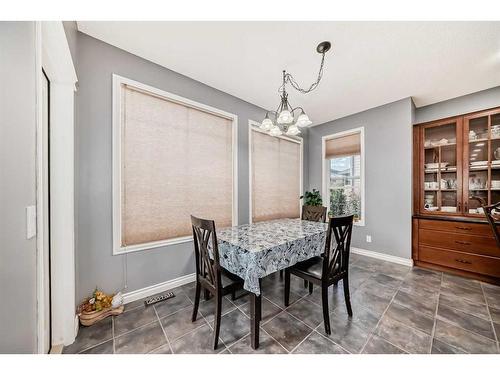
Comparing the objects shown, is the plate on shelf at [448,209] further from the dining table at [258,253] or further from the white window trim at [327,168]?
the dining table at [258,253]

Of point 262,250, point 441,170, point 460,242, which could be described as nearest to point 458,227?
point 460,242

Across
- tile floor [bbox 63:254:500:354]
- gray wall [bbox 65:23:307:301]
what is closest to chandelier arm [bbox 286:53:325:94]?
gray wall [bbox 65:23:307:301]

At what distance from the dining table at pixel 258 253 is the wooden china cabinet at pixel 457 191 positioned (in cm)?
211

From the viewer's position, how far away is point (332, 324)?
170 cm

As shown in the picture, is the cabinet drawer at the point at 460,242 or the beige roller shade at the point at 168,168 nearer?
the beige roller shade at the point at 168,168

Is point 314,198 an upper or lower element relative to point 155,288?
upper

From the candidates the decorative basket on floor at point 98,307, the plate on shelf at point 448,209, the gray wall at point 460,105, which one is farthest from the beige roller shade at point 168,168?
the gray wall at point 460,105

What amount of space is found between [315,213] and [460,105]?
113 inches

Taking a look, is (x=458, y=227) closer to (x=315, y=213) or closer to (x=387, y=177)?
(x=387, y=177)

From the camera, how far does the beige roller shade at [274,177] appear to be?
10.9 feet

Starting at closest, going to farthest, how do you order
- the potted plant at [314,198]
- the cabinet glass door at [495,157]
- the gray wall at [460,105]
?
1. the cabinet glass door at [495,157]
2. the gray wall at [460,105]
3. the potted plant at [314,198]

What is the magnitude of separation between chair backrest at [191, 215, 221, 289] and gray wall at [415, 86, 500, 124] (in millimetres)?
4052

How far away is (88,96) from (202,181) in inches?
56.3
